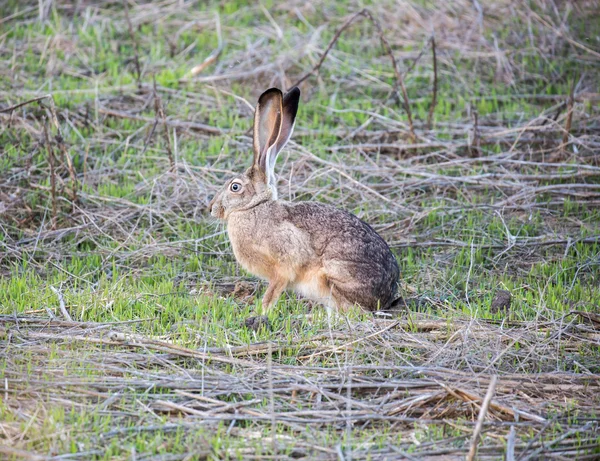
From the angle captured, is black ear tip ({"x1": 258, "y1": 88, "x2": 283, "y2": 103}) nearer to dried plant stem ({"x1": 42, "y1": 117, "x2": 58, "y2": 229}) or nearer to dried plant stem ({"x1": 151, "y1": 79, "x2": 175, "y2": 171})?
dried plant stem ({"x1": 151, "y1": 79, "x2": 175, "y2": 171})

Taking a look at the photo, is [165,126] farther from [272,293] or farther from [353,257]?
[353,257]

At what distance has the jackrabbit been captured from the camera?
636 cm

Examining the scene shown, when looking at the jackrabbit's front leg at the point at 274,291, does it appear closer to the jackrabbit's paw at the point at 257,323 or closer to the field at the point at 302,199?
the field at the point at 302,199

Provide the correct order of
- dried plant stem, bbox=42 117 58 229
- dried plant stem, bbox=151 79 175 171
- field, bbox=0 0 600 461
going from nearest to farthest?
field, bbox=0 0 600 461, dried plant stem, bbox=42 117 58 229, dried plant stem, bbox=151 79 175 171

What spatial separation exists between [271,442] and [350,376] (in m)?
0.80

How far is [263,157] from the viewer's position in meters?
6.86

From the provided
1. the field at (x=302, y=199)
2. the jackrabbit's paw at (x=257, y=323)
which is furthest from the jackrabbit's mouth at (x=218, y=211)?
the jackrabbit's paw at (x=257, y=323)

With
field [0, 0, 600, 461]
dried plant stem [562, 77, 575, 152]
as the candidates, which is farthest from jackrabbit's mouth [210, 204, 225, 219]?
dried plant stem [562, 77, 575, 152]

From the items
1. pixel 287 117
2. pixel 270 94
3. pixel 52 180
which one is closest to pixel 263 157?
pixel 287 117

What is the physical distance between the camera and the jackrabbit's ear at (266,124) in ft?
22.0

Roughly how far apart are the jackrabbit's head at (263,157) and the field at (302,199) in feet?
2.32

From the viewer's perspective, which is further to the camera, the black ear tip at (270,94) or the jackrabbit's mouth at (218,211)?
the jackrabbit's mouth at (218,211)

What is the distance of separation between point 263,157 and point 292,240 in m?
0.80

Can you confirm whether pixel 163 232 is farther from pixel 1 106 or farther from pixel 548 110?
pixel 548 110
